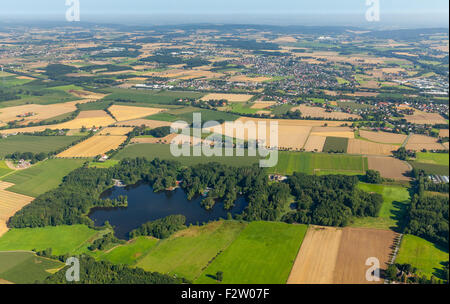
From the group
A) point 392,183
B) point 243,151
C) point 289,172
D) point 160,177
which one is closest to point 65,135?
point 160,177

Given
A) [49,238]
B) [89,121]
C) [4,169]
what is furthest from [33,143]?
[49,238]

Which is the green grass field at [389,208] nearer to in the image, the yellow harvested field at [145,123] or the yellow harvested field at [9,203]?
the yellow harvested field at [9,203]

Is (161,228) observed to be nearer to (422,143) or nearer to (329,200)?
(329,200)

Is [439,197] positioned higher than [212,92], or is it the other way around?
[212,92]

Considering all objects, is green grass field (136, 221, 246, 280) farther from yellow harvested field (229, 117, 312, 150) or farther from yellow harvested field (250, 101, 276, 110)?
yellow harvested field (250, 101, 276, 110)

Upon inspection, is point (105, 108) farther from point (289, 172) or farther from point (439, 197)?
point (439, 197)
